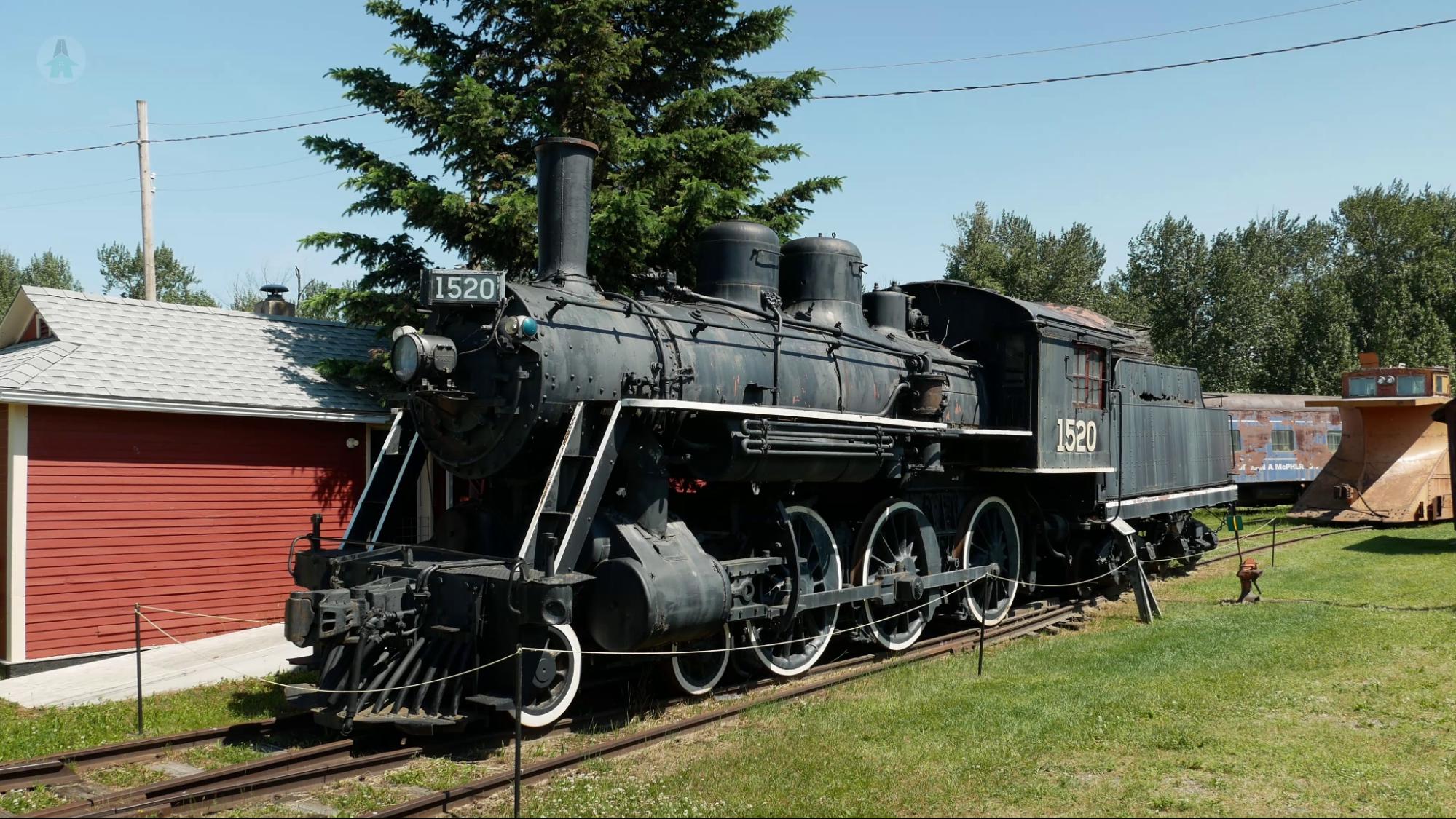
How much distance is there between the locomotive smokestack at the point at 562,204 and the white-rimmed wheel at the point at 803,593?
279cm

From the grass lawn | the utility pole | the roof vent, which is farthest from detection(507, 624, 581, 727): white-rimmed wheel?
the utility pole

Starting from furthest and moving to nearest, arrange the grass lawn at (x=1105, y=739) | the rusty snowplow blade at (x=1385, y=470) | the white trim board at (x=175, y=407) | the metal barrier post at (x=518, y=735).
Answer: the rusty snowplow blade at (x=1385, y=470) < the white trim board at (x=175, y=407) < the grass lawn at (x=1105, y=739) < the metal barrier post at (x=518, y=735)

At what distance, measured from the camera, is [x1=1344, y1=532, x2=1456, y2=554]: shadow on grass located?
17.6 metres

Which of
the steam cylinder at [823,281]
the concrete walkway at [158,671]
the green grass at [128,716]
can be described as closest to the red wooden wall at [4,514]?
the concrete walkway at [158,671]

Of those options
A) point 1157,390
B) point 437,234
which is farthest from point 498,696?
point 1157,390

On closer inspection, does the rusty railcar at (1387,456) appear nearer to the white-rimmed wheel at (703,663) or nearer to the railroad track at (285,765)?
the white-rimmed wheel at (703,663)

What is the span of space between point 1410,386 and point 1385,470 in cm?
182

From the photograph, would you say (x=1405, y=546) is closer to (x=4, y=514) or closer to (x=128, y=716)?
(x=128, y=716)

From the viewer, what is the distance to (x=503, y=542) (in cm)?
836

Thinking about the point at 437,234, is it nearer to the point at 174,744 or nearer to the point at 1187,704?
the point at 174,744

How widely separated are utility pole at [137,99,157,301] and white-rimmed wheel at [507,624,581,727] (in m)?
13.9

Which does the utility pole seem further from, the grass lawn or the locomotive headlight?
the grass lawn

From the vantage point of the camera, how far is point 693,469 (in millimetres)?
8195

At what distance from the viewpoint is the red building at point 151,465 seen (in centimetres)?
1054
